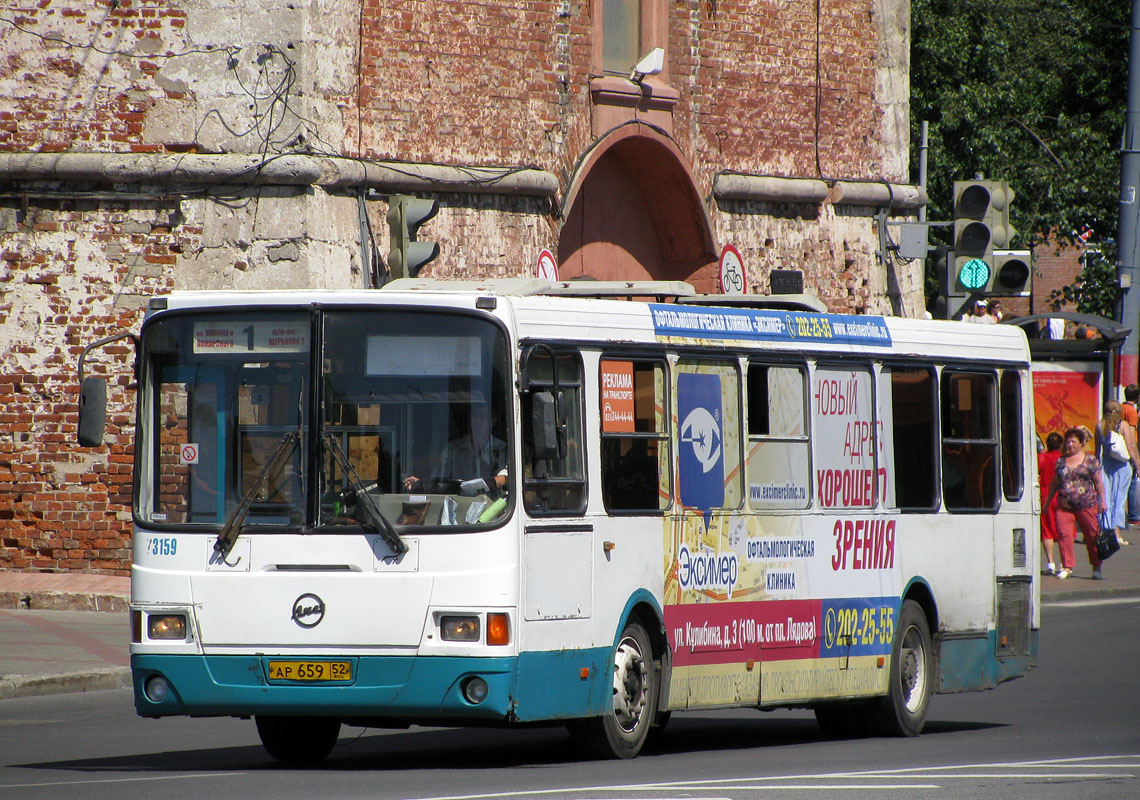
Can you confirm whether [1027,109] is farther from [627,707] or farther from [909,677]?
[627,707]

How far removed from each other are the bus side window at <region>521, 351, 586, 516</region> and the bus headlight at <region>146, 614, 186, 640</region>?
69.4 inches

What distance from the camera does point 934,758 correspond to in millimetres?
10641

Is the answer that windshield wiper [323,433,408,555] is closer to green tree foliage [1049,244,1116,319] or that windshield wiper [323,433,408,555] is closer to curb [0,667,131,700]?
curb [0,667,131,700]

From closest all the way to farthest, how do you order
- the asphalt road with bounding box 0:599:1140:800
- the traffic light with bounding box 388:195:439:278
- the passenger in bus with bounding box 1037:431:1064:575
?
the asphalt road with bounding box 0:599:1140:800 < the traffic light with bounding box 388:195:439:278 < the passenger in bus with bounding box 1037:431:1064:575

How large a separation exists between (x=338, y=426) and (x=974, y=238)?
967 cm

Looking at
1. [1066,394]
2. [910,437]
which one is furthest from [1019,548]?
[1066,394]

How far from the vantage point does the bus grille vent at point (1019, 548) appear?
13.8 m

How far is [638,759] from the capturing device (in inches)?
412

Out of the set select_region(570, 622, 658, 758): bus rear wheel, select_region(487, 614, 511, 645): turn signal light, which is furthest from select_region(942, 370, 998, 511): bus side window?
select_region(487, 614, 511, 645): turn signal light

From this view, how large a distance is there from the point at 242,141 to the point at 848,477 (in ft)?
28.9

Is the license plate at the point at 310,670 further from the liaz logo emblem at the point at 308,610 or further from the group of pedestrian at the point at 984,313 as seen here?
the group of pedestrian at the point at 984,313

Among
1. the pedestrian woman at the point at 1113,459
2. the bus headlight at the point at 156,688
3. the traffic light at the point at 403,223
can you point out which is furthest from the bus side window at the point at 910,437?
the pedestrian woman at the point at 1113,459

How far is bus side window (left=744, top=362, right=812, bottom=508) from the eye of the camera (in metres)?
11.5

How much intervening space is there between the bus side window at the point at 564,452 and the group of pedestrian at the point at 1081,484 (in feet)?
45.7
